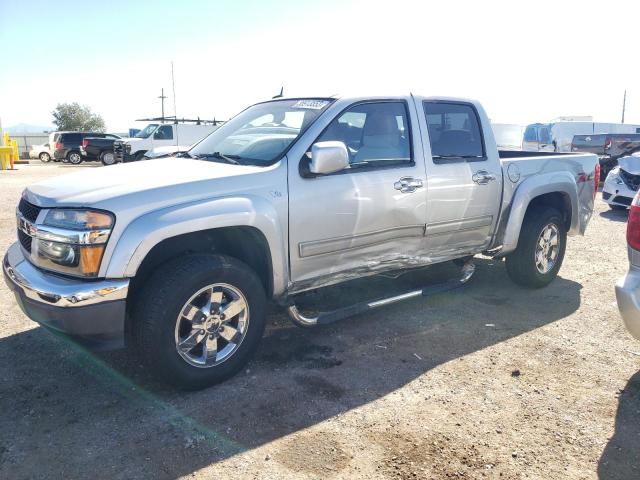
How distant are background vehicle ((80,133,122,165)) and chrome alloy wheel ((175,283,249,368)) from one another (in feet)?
84.7

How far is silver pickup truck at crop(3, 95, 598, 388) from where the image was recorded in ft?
9.48

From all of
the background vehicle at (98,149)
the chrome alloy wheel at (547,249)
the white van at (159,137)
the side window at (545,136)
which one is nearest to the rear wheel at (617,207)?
the chrome alloy wheel at (547,249)

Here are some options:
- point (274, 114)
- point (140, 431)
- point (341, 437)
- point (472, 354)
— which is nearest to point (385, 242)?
point (472, 354)

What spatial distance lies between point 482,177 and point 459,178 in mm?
315

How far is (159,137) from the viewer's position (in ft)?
70.9

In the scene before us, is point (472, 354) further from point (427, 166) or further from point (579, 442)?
point (427, 166)

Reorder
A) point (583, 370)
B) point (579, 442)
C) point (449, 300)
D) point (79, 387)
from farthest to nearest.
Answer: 1. point (449, 300)
2. point (583, 370)
3. point (79, 387)
4. point (579, 442)

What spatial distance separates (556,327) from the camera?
436cm

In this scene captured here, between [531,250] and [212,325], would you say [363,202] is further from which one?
[531,250]

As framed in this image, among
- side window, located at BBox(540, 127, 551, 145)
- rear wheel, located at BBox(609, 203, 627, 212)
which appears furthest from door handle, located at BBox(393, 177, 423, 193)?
side window, located at BBox(540, 127, 551, 145)

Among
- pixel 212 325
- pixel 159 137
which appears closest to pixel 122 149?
pixel 159 137

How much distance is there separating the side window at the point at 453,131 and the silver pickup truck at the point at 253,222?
0.05 feet

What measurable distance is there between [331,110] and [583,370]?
2.53 metres

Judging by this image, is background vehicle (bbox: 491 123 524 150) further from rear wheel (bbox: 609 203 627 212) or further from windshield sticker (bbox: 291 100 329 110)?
windshield sticker (bbox: 291 100 329 110)
